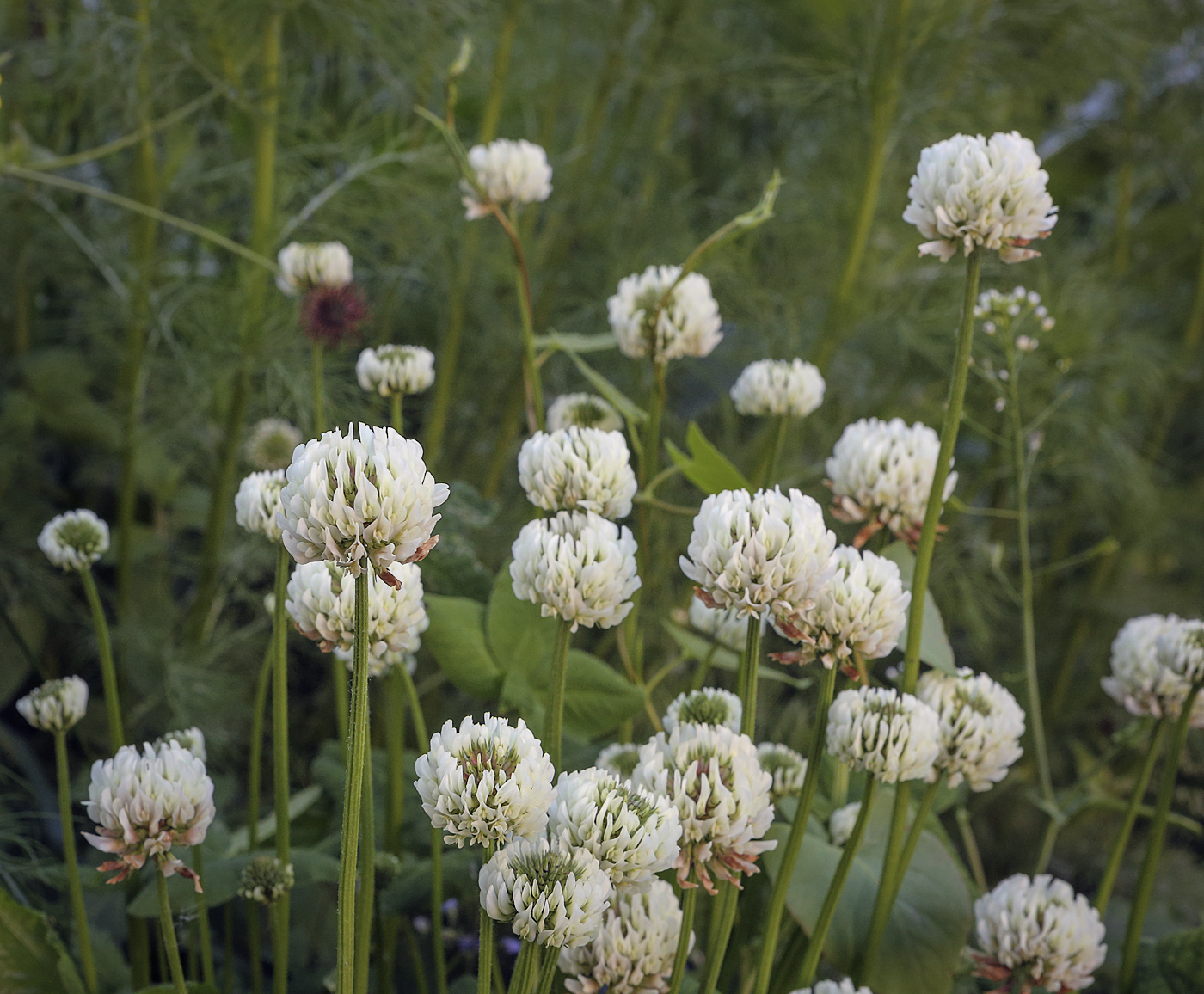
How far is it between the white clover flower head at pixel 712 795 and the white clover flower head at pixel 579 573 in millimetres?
45

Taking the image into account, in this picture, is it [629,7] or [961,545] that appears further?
[961,545]

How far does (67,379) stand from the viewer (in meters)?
0.86

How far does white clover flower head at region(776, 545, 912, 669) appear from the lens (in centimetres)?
32

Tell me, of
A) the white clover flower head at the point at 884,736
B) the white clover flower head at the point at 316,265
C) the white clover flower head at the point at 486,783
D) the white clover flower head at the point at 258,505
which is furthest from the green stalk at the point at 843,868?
the white clover flower head at the point at 316,265

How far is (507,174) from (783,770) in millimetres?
307

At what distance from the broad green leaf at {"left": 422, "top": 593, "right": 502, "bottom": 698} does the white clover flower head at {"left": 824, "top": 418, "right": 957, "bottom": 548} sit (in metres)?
0.17

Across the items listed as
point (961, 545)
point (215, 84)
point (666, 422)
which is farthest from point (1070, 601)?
point (215, 84)

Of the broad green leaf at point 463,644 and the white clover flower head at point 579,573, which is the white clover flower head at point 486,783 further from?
the broad green leaf at point 463,644

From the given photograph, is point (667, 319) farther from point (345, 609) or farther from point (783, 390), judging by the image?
point (345, 609)

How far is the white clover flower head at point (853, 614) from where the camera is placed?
32 cm

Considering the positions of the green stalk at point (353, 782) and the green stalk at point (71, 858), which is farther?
the green stalk at point (71, 858)

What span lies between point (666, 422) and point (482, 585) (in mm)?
455

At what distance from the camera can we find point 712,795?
298 millimetres

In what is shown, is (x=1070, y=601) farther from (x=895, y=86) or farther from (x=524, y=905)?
(x=524, y=905)
